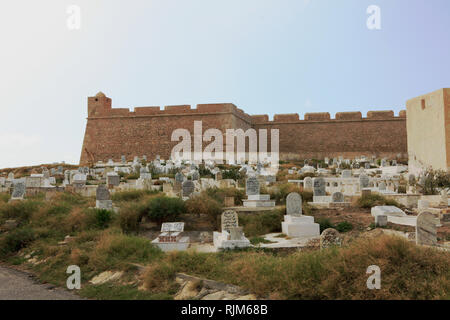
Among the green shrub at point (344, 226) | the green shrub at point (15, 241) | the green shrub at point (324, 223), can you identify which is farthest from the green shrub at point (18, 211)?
the green shrub at point (344, 226)

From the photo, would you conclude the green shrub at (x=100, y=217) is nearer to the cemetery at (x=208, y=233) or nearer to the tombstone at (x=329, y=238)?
the cemetery at (x=208, y=233)

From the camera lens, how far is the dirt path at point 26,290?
209 inches

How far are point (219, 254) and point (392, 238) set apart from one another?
8.90 ft

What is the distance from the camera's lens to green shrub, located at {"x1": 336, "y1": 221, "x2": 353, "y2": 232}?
7948 millimetres

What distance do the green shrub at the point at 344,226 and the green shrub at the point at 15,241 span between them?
20.9 feet

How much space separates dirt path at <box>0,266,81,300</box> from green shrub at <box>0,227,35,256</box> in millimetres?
1611

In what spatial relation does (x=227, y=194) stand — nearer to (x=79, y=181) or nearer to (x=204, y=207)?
(x=204, y=207)

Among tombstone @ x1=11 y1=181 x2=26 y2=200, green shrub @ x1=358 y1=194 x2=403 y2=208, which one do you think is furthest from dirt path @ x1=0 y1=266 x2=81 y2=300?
green shrub @ x1=358 y1=194 x2=403 y2=208

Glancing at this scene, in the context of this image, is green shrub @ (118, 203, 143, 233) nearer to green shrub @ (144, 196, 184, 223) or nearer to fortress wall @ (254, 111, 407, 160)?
green shrub @ (144, 196, 184, 223)

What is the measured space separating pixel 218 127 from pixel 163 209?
20280 millimetres

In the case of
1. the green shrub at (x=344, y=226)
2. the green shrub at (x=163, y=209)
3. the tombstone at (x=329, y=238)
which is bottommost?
the green shrub at (x=344, y=226)

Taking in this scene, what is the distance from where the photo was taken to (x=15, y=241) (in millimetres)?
8273

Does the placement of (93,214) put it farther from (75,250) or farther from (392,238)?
(392,238)

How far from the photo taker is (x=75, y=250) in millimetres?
6867
